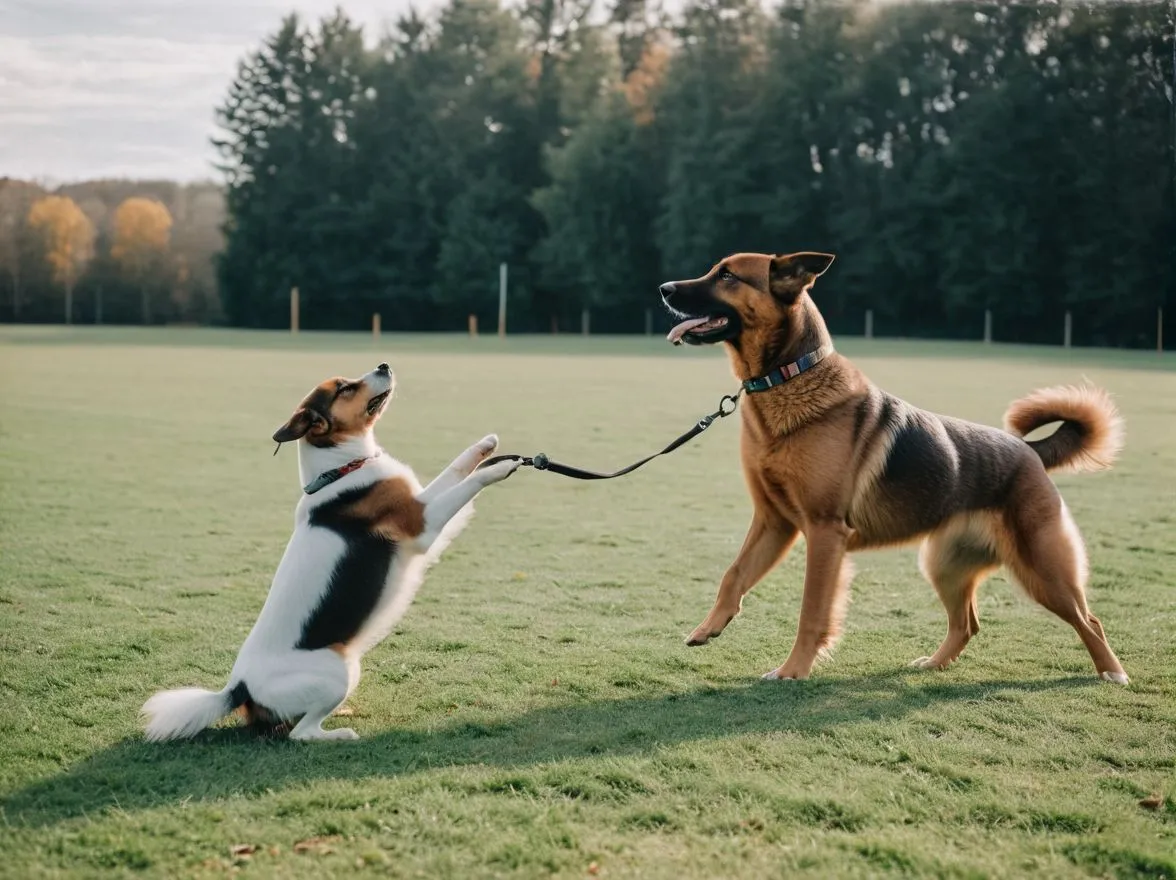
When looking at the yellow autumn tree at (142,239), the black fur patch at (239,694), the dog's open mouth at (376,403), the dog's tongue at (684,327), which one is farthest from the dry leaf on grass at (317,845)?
the yellow autumn tree at (142,239)

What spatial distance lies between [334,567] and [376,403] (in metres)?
0.96

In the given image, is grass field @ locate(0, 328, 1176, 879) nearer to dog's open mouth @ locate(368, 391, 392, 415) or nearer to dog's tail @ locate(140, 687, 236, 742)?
dog's tail @ locate(140, 687, 236, 742)

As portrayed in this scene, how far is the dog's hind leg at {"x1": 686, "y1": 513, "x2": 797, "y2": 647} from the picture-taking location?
18.0 feet

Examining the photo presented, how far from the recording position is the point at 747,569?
18.1 ft

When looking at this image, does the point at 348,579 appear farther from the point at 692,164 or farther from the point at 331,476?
the point at 692,164

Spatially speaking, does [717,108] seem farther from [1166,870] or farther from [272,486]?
[1166,870]

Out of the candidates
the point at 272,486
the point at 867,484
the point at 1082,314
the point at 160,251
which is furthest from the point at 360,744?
the point at 1082,314

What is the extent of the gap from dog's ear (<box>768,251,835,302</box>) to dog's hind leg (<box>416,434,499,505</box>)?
1.51 metres

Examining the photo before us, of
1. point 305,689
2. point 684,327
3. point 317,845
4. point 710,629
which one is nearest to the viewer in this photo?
point 317,845

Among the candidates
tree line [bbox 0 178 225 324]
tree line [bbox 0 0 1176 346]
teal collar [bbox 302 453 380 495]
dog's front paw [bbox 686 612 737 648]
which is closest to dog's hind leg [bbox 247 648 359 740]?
teal collar [bbox 302 453 380 495]

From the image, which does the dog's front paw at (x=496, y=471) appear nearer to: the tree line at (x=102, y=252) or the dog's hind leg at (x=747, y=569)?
the dog's hind leg at (x=747, y=569)

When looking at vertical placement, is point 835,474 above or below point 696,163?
below

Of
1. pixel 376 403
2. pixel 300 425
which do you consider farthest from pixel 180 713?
pixel 376 403

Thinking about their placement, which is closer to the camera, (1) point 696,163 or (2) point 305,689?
(2) point 305,689
